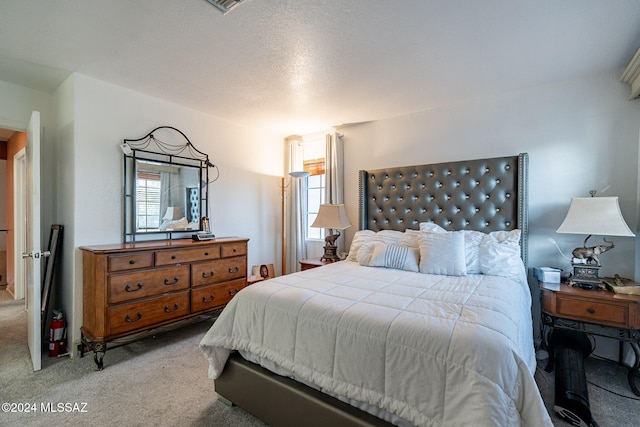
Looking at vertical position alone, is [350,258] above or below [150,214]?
below

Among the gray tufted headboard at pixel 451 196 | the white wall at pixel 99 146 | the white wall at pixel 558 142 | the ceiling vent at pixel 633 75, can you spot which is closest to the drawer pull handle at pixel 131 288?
the white wall at pixel 99 146

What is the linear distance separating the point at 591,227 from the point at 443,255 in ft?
3.73

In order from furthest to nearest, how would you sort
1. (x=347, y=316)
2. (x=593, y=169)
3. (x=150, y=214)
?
(x=150, y=214), (x=593, y=169), (x=347, y=316)

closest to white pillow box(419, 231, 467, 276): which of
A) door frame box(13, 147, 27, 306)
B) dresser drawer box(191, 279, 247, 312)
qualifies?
dresser drawer box(191, 279, 247, 312)

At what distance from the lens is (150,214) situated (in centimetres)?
304

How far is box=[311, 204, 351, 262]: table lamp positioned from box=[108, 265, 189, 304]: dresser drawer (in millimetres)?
1599

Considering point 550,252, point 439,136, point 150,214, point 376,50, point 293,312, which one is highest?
point 376,50

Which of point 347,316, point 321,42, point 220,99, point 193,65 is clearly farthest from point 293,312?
point 220,99

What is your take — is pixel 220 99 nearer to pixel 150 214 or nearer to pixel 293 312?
pixel 150 214

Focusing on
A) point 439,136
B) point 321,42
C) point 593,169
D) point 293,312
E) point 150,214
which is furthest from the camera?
Result: point 439,136

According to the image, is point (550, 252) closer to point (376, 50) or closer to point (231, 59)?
point (376, 50)

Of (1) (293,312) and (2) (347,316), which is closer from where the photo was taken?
(2) (347,316)

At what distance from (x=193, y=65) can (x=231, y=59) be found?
378 mm

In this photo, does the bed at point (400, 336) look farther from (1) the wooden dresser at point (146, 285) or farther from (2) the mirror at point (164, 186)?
(2) the mirror at point (164, 186)
